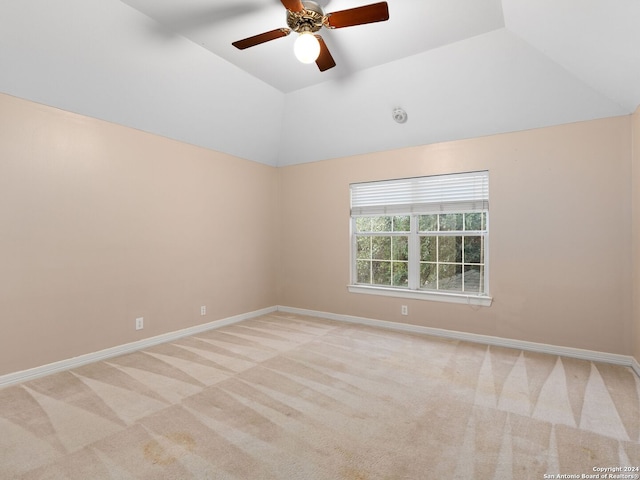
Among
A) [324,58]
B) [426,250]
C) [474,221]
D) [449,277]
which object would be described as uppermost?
[324,58]

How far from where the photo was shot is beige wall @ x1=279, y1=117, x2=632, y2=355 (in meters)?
3.27

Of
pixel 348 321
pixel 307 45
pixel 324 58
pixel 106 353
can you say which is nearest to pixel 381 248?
pixel 348 321

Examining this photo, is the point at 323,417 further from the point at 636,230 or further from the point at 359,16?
the point at 636,230

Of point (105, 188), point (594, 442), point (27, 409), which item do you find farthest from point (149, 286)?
point (594, 442)

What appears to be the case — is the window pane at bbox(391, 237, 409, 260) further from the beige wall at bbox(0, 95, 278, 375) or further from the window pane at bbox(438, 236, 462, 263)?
the beige wall at bbox(0, 95, 278, 375)

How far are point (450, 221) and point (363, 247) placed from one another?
4.18 ft

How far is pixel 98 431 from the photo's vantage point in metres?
2.17

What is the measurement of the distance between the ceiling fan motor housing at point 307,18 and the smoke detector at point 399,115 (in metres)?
1.74

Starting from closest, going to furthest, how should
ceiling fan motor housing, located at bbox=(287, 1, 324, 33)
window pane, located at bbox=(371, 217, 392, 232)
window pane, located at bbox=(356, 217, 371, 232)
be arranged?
ceiling fan motor housing, located at bbox=(287, 1, 324, 33) → window pane, located at bbox=(371, 217, 392, 232) → window pane, located at bbox=(356, 217, 371, 232)

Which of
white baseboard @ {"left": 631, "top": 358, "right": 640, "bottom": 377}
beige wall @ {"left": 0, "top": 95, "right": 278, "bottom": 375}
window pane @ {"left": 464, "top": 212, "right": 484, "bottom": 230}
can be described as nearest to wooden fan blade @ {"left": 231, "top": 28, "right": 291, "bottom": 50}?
beige wall @ {"left": 0, "top": 95, "right": 278, "bottom": 375}

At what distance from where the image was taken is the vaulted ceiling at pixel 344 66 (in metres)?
2.59

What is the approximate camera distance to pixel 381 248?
15.6 ft

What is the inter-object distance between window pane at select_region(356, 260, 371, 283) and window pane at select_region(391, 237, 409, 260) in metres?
0.43

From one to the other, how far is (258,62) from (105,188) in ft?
6.87
